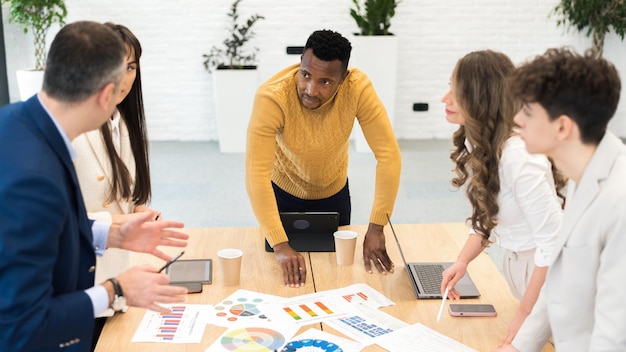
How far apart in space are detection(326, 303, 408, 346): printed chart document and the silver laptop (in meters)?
0.19

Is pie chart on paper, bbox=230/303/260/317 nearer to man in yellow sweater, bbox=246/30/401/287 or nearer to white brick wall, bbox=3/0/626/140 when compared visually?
man in yellow sweater, bbox=246/30/401/287

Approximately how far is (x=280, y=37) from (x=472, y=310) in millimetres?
4883

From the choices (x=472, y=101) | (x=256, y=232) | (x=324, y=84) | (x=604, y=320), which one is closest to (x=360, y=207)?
(x=256, y=232)

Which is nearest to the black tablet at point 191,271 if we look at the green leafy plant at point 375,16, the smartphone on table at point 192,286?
the smartphone on table at point 192,286

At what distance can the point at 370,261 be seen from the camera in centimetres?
255

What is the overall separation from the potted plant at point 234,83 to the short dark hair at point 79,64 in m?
4.78

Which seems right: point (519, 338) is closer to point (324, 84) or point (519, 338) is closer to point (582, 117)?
point (582, 117)

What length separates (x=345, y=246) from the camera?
249 centimetres

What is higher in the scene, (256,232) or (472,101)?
(472,101)

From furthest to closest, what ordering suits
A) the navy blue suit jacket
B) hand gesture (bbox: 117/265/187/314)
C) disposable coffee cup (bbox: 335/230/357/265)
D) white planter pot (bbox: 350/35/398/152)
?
white planter pot (bbox: 350/35/398/152), disposable coffee cup (bbox: 335/230/357/265), hand gesture (bbox: 117/265/187/314), the navy blue suit jacket

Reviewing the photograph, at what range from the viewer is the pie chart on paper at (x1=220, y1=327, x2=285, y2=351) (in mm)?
1974

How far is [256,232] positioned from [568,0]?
4826mm

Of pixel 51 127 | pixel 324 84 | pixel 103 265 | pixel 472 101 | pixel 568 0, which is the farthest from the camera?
pixel 568 0

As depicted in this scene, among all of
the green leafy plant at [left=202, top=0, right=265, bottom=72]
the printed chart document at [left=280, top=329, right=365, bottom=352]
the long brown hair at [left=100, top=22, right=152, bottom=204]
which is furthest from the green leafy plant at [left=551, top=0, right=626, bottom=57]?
the printed chart document at [left=280, top=329, right=365, bottom=352]
